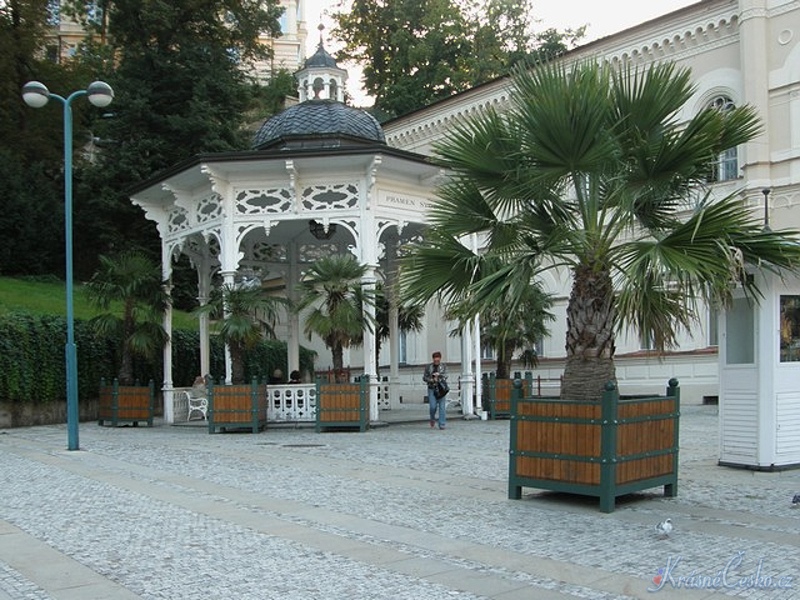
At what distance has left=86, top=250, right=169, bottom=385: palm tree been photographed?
2109 cm

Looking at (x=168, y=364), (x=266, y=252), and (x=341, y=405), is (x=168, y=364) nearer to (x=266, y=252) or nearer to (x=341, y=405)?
(x=341, y=405)

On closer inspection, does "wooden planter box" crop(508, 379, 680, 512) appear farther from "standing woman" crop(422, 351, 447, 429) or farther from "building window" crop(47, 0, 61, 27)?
"building window" crop(47, 0, 61, 27)

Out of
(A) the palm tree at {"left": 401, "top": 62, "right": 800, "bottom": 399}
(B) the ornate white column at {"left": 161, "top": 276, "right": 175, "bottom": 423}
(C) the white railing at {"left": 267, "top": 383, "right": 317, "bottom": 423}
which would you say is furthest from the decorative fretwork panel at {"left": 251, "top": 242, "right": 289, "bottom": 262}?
(A) the palm tree at {"left": 401, "top": 62, "right": 800, "bottom": 399}

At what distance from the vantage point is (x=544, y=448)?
30.4 ft

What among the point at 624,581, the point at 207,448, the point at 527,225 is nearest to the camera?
the point at 624,581

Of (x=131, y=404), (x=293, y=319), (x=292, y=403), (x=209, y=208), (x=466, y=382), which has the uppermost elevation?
(x=209, y=208)

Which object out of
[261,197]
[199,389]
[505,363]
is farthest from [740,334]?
[199,389]

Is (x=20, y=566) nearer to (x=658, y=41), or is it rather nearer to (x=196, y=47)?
(x=658, y=41)

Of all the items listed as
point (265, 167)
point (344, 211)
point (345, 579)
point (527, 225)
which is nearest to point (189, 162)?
point (265, 167)

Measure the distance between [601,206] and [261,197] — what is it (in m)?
11.5

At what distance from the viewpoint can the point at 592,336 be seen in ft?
30.2

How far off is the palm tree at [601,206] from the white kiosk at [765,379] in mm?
1287

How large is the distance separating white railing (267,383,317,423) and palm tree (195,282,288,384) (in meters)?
1.05

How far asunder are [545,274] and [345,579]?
2506 cm
